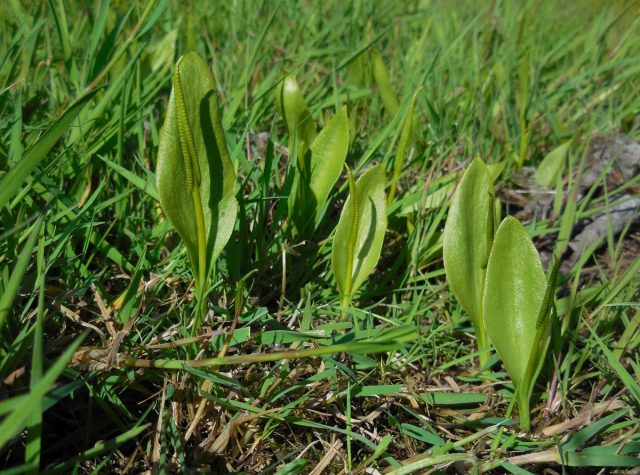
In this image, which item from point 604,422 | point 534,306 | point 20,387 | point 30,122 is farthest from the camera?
point 30,122

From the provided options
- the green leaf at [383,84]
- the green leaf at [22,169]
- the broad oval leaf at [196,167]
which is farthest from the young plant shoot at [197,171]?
the green leaf at [383,84]

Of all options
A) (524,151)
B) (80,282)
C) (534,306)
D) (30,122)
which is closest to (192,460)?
(80,282)

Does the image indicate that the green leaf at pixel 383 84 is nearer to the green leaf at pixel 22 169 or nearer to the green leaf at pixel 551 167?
the green leaf at pixel 551 167

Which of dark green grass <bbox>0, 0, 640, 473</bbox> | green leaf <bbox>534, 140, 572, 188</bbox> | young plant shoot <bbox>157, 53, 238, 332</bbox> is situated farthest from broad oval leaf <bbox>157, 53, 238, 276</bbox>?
green leaf <bbox>534, 140, 572, 188</bbox>

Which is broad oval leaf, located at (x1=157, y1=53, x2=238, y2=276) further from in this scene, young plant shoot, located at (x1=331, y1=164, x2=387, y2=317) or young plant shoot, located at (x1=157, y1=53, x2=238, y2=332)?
young plant shoot, located at (x1=331, y1=164, x2=387, y2=317)

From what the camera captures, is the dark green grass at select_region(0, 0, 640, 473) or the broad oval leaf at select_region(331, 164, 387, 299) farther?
the broad oval leaf at select_region(331, 164, 387, 299)

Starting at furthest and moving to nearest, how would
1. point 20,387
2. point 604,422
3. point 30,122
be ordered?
1. point 30,122
2. point 604,422
3. point 20,387

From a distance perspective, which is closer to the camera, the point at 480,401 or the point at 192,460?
the point at 192,460

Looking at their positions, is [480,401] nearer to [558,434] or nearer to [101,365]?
[558,434]
